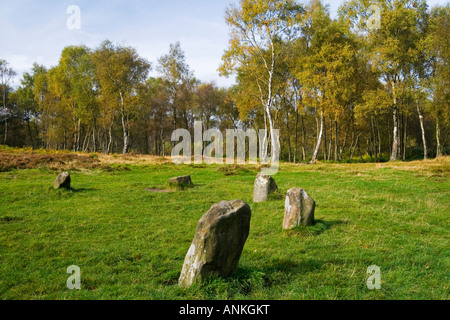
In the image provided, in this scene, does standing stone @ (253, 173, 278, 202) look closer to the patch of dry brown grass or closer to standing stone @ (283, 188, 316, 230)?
standing stone @ (283, 188, 316, 230)

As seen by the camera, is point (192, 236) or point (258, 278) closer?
point (258, 278)

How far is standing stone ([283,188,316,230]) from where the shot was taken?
31.5 ft

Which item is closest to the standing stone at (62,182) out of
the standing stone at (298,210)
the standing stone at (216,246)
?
the standing stone at (298,210)

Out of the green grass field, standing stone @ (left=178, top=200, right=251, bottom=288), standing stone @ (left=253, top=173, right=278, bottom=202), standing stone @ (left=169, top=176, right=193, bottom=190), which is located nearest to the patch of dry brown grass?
the green grass field

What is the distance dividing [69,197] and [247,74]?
29729mm

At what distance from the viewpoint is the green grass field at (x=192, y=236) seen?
5.84m

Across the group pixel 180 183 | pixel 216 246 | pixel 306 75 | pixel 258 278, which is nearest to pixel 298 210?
pixel 258 278

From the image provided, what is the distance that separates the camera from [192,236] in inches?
366

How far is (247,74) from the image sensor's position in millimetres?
39156

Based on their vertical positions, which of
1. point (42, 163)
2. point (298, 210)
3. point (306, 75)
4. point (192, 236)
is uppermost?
point (306, 75)

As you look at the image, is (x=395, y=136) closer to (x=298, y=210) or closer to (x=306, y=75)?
(x=306, y=75)

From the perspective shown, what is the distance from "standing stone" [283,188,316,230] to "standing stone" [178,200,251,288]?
13.2 ft

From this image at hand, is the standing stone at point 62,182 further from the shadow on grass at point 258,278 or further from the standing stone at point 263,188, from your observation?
the shadow on grass at point 258,278

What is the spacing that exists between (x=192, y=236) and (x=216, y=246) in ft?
12.3
